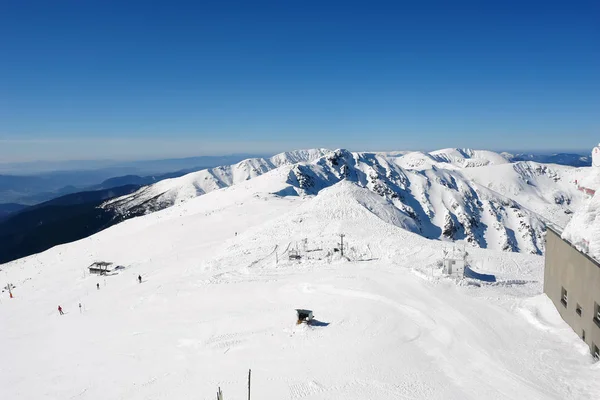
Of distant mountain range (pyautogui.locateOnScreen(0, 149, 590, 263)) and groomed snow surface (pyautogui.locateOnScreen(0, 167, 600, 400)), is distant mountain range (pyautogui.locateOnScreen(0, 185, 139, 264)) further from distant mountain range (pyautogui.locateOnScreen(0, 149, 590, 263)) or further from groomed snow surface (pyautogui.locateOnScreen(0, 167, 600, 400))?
groomed snow surface (pyautogui.locateOnScreen(0, 167, 600, 400))

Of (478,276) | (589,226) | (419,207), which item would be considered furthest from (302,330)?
(419,207)

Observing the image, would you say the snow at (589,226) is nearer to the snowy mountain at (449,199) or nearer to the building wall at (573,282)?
the building wall at (573,282)

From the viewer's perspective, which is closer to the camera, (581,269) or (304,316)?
(581,269)

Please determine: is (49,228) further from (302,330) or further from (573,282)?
(573,282)

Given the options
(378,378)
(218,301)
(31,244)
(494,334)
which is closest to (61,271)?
(218,301)

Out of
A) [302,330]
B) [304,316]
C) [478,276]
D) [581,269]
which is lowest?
[478,276]

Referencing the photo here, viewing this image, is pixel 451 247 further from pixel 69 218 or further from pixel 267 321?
pixel 69 218

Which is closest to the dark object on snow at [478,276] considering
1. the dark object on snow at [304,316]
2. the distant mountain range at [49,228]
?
the dark object on snow at [304,316]
